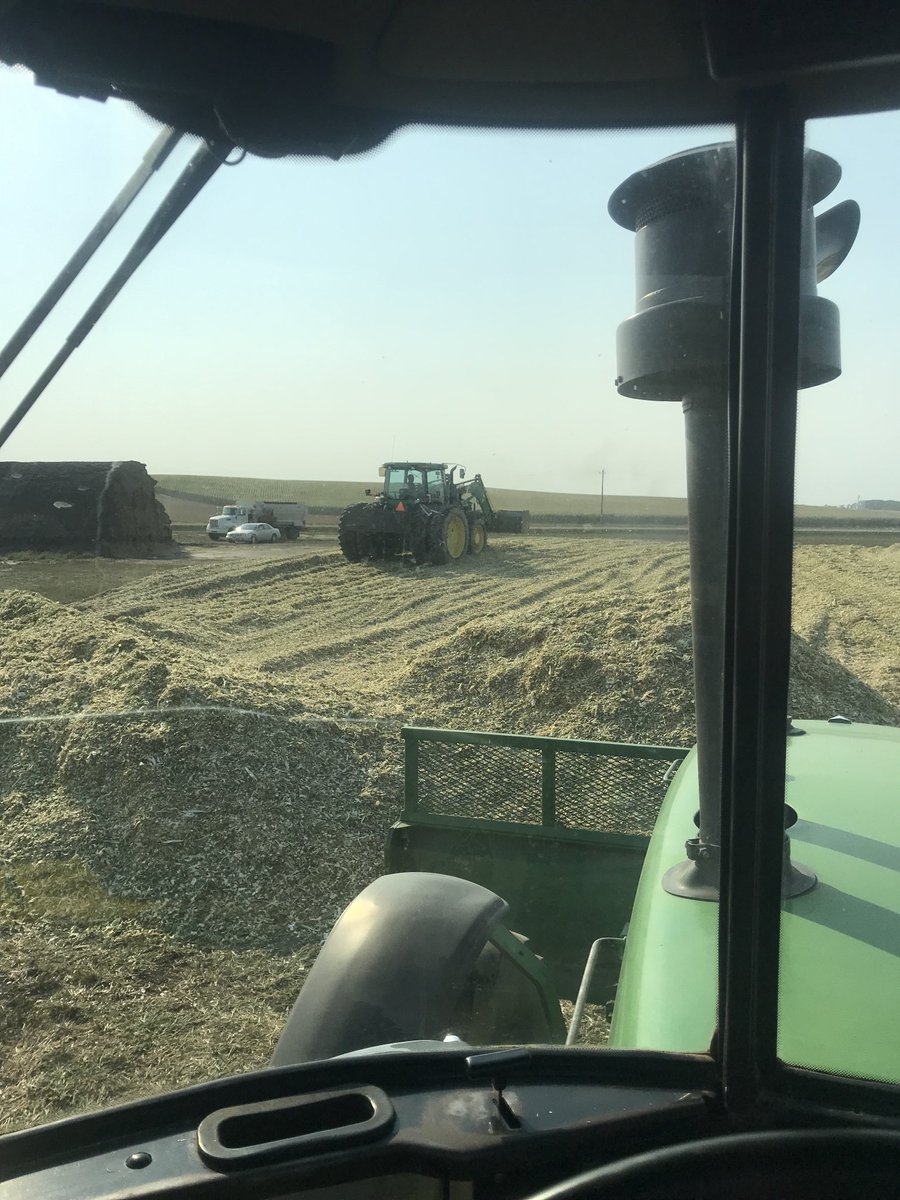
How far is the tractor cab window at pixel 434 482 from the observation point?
215 centimetres

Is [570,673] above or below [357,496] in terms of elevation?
below

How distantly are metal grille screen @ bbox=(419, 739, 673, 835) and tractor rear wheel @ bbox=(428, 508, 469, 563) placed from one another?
753mm

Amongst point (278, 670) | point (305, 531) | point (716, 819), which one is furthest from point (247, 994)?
point (278, 670)

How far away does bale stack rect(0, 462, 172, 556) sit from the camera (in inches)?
67.7

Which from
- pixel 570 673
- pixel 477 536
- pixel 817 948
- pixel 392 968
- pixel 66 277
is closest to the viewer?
pixel 66 277

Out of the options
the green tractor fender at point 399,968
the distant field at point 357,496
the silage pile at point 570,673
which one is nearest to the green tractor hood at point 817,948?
the green tractor fender at point 399,968

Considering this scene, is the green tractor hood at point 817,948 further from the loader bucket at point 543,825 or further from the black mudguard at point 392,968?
the loader bucket at point 543,825

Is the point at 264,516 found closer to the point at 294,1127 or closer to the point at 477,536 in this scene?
the point at 477,536

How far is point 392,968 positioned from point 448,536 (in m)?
2.23

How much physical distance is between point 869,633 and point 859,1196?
3.79 metres

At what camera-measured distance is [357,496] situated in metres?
1.89

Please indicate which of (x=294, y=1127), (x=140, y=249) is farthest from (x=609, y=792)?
(x=140, y=249)

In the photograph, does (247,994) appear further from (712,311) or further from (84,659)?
(84,659)

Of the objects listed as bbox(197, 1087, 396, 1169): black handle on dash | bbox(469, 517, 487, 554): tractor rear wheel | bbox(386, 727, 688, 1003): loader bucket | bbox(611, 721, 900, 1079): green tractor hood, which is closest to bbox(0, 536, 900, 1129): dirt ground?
bbox(469, 517, 487, 554): tractor rear wheel
